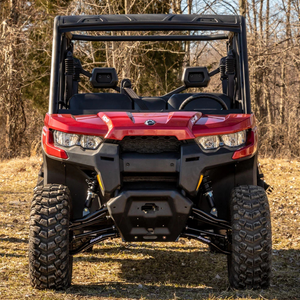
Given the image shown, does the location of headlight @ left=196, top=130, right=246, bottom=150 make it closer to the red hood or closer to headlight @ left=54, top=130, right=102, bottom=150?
the red hood

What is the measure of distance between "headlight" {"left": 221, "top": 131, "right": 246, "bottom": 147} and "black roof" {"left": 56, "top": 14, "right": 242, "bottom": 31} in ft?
3.78

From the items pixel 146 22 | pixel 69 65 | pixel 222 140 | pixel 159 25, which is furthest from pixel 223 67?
pixel 222 140

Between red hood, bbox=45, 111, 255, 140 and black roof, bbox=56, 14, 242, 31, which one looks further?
black roof, bbox=56, 14, 242, 31

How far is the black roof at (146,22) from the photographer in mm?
4555

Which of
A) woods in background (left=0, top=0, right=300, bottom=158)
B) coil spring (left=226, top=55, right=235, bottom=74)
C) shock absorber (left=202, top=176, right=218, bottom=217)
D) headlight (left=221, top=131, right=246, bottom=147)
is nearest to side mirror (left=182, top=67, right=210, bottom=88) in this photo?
coil spring (left=226, top=55, right=235, bottom=74)

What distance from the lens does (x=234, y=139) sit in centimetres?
396

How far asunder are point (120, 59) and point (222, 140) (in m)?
12.4

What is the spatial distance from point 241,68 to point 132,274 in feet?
7.30

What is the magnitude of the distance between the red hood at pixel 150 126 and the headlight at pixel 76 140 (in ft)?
0.16

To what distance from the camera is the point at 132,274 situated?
4992mm

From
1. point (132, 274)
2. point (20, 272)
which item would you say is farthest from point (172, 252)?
point (20, 272)

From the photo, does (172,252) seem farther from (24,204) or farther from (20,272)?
(24,204)

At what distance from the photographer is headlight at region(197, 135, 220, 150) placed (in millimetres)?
3848

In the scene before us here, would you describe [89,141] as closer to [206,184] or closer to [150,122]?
[150,122]
